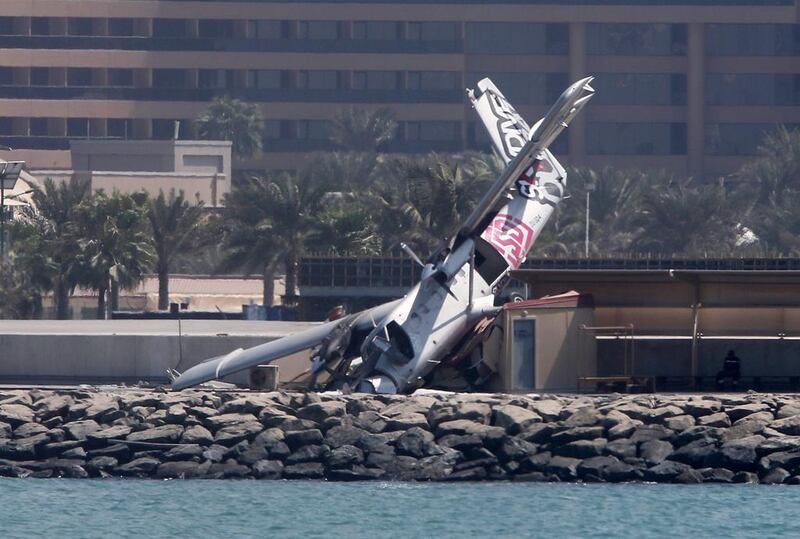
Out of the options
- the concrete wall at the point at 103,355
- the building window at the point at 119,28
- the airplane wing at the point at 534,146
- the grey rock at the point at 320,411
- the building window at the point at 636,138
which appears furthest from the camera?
the building window at the point at 119,28

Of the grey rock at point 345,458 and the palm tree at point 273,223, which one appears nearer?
the grey rock at point 345,458

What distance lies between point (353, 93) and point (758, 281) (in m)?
110

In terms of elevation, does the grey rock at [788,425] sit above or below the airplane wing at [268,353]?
below

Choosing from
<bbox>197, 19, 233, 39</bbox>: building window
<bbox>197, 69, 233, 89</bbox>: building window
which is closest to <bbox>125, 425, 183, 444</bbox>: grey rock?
<bbox>197, 69, 233, 89</bbox>: building window

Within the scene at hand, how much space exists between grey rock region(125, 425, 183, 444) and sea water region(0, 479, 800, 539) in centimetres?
152

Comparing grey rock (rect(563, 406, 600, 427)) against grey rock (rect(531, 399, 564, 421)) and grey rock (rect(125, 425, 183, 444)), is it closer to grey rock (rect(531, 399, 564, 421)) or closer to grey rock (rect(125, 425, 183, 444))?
grey rock (rect(531, 399, 564, 421))

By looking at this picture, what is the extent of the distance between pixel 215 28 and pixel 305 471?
Result: 11919cm

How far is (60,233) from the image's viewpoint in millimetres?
84000

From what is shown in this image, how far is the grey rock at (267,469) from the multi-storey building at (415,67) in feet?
372

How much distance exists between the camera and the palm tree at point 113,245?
263 ft

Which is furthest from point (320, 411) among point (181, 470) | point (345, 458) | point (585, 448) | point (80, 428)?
point (585, 448)

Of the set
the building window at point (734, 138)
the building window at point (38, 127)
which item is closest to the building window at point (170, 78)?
the building window at point (38, 127)

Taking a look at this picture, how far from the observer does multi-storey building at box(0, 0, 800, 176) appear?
509 feet

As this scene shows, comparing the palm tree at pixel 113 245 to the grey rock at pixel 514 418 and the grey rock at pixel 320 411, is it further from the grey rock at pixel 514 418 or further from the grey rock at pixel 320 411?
the grey rock at pixel 514 418
